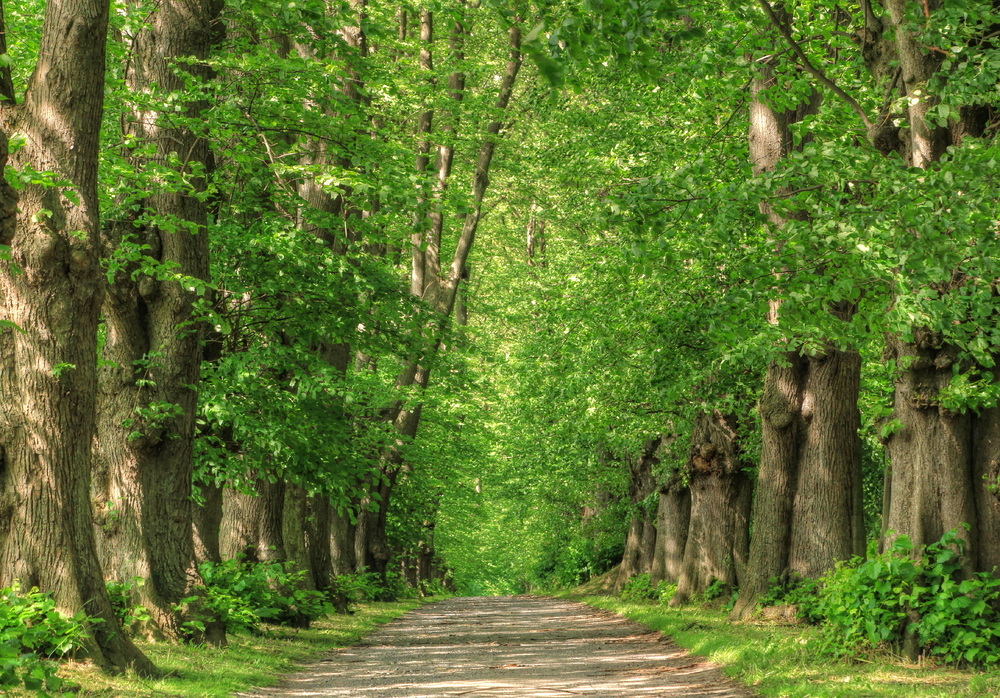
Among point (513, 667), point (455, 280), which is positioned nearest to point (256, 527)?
point (513, 667)

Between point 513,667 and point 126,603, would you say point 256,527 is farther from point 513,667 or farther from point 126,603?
point 513,667

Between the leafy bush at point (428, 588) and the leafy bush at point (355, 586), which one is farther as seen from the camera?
the leafy bush at point (428, 588)

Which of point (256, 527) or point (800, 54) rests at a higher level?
point (800, 54)

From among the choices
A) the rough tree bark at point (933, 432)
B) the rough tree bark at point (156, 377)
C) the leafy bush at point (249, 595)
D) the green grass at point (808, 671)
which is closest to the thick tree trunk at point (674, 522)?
the green grass at point (808, 671)

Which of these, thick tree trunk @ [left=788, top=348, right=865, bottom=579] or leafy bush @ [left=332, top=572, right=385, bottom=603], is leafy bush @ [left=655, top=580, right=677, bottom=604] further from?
thick tree trunk @ [left=788, top=348, right=865, bottom=579]

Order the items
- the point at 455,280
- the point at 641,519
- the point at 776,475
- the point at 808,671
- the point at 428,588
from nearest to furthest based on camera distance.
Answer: the point at 808,671, the point at 776,475, the point at 455,280, the point at 641,519, the point at 428,588

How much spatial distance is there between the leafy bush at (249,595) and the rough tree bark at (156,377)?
79 centimetres

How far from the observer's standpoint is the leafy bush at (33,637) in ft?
23.6

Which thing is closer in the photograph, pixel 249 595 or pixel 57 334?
Result: pixel 57 334

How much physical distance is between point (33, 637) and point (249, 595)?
656cm

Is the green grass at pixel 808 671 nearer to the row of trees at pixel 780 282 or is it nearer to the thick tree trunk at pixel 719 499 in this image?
the row of trees at pixel 780 282

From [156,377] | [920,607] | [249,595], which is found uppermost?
[156,377]

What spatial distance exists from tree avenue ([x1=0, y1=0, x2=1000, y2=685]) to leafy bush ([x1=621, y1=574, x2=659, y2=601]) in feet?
15.7

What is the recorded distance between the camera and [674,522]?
26.4m
